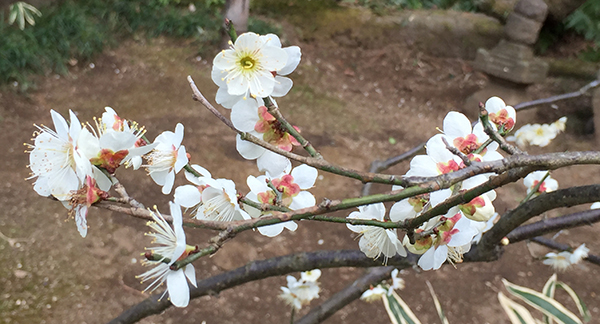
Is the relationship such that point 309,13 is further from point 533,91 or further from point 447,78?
point 533,91

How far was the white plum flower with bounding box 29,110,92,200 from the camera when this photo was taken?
364mm

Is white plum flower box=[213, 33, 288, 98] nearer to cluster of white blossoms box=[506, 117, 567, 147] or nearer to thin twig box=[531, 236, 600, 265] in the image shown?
thin twig box=[531, 236, 600, 265]

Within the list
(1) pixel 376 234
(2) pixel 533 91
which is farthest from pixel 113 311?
(2) pixel 533 91

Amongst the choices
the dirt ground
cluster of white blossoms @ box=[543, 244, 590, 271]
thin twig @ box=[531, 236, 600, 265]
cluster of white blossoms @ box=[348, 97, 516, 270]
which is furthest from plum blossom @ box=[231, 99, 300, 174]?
the dirt ground

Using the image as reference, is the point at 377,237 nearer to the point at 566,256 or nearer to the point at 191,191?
the point at 191,191

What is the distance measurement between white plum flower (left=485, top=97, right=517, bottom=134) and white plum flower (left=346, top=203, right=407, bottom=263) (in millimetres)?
143

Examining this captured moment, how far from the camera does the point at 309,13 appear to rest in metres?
3.74

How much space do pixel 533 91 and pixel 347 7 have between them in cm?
156

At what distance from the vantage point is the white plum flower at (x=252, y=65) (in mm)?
395

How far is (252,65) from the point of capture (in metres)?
0.40

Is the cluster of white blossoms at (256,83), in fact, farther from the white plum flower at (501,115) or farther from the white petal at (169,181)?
the white plum flower at (501,115)

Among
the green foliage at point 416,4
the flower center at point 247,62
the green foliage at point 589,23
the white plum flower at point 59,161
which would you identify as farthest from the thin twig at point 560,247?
the green foliage at point 416,4

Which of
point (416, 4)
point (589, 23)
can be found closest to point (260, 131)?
point (589, 23)

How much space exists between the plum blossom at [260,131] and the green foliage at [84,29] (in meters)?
2.79
